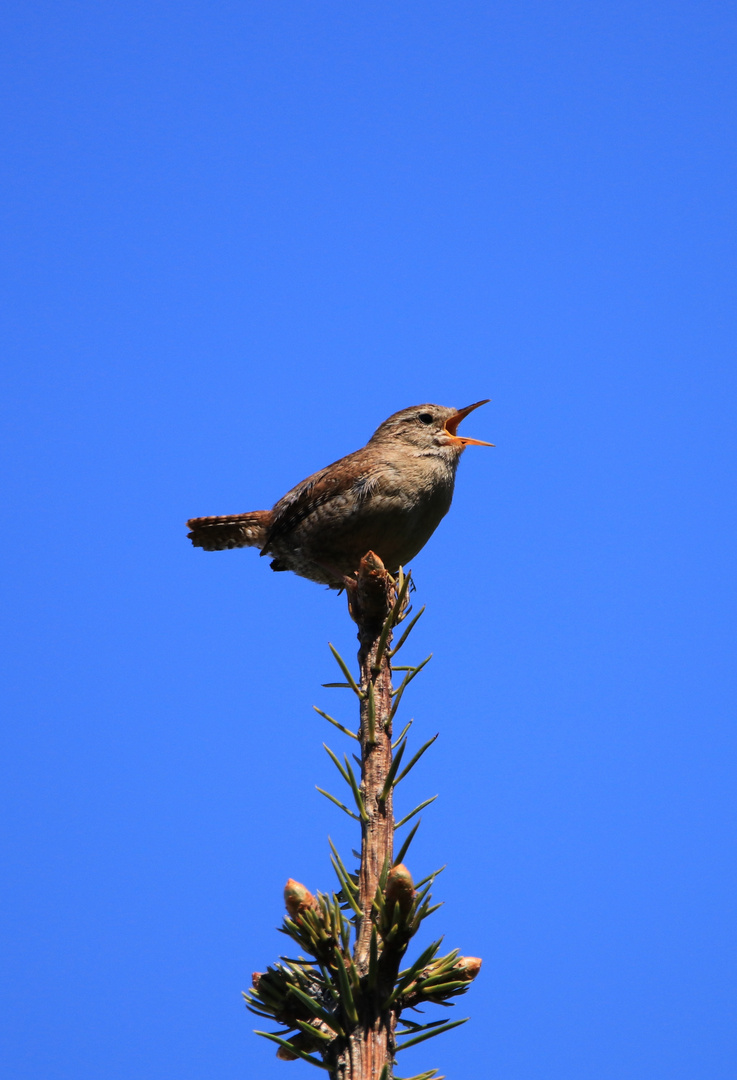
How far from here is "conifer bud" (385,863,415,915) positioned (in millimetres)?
1880

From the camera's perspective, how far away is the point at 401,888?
1.88 m

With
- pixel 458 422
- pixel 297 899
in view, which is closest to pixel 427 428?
pixel 458 422

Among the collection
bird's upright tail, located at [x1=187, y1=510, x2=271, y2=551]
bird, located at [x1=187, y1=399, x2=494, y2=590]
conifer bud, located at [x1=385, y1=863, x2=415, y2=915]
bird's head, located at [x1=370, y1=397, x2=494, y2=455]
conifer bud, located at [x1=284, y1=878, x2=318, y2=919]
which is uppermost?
bird's upright tail, located at [x1=187, y1=510, x2=271, y2=551]

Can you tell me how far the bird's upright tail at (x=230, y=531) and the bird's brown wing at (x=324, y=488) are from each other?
0.50 metres

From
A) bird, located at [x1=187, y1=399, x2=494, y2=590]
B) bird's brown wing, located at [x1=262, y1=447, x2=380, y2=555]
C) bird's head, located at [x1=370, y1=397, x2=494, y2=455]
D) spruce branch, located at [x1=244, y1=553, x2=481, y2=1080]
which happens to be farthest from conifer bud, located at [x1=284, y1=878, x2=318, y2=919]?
bird's head, located at [x1=370, y1=397, x2=494, y2=455]

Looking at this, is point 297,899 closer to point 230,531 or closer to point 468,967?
point 468,967

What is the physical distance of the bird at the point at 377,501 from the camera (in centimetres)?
505

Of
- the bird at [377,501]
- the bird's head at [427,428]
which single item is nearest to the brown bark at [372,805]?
the bird at [377,501]

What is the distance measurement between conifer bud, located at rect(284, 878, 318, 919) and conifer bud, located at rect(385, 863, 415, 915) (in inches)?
9.4

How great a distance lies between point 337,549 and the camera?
5.26 meters

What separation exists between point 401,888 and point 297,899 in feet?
0.97

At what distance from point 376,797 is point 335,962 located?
1.27ft

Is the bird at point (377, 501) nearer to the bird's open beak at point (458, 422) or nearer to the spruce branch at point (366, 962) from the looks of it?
the bird's open beak at point (458, 422)

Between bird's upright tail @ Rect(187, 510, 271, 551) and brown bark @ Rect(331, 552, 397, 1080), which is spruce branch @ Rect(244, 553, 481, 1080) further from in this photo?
bird's upright tail @ Rect(187, 510, 271, 551)
